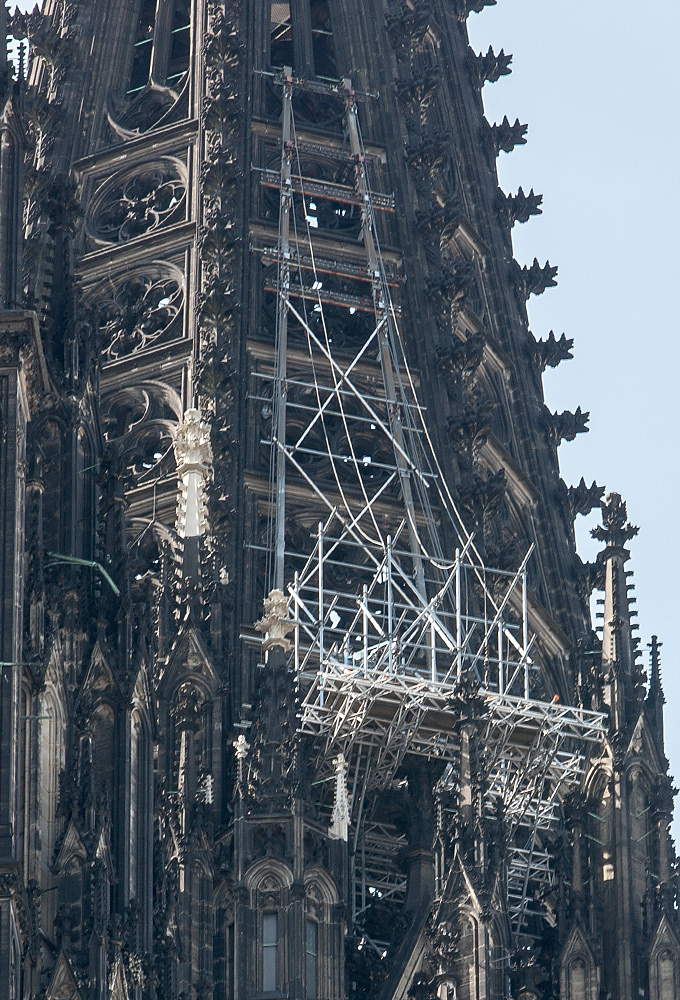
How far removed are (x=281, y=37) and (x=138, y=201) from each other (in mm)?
7288

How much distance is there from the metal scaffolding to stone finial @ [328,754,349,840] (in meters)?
1.33

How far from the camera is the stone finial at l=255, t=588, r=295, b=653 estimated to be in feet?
194

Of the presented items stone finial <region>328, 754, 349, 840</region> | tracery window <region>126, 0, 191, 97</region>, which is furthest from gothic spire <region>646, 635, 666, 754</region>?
tracery window <region>126, 0, 191, 97</region>

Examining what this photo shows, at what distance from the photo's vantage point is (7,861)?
40.7 meters

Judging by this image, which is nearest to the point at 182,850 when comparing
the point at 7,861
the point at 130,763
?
the point at 130,763

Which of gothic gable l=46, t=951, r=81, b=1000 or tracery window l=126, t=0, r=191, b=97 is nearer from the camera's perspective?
gothic gable l=46, t=951, r=81, b=1000

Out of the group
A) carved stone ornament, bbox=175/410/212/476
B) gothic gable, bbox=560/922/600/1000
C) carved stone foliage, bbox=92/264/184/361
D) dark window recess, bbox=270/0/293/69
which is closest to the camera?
gothic gable, bbox=560/922/600/1000

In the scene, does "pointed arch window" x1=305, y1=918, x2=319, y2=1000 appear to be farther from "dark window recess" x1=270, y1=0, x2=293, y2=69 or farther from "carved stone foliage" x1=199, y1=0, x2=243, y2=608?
"dark window recess" x1=270, y1=0, x2=293, y2=69

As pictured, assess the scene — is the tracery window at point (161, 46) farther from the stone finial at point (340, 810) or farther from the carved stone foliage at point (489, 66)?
the stone finial at point (340, 810)

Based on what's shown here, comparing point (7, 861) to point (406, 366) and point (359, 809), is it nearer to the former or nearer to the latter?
point (359, 809)

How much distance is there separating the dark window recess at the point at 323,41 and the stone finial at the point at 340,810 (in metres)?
20.6

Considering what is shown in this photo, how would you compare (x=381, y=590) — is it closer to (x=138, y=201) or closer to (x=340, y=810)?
(x=340, y=810)

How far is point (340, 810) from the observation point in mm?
58281

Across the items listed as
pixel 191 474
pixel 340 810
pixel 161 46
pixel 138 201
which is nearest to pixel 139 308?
pixel 138 201
